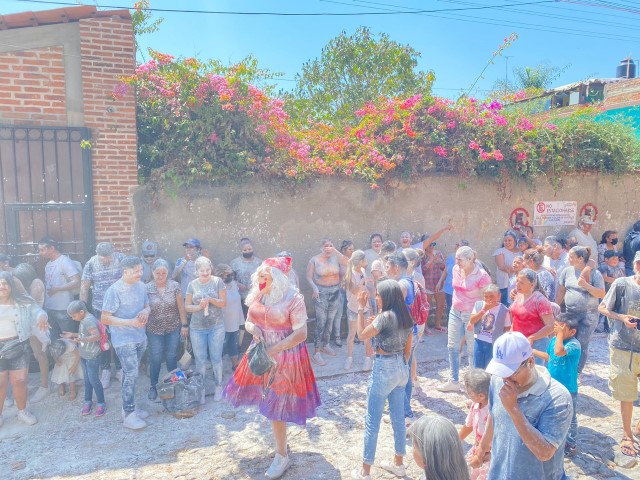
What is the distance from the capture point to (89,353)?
502 centimetres

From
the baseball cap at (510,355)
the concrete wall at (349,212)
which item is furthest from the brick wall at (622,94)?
the baseball cap at (510,355)

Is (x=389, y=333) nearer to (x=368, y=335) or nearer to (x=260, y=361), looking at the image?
(x=368, y=335)

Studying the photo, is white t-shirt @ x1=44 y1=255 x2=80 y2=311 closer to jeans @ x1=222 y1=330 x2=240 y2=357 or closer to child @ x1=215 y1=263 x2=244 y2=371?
child @ x1=215 y1=263 x2=244 y2=371

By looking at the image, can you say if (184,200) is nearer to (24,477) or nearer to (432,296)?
(24,477)

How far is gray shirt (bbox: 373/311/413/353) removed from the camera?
146 inches

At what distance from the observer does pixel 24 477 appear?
4059 mm

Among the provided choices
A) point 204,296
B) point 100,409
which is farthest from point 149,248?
point 100,409

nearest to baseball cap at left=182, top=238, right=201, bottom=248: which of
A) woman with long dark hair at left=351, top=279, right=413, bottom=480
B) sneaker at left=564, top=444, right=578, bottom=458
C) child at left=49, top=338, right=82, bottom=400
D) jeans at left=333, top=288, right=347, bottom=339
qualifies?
child at left=49, top=338, right=82, bottom=400

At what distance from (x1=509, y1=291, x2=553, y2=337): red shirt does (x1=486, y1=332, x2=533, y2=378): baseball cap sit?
2.15m

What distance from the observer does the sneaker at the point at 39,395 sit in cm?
550

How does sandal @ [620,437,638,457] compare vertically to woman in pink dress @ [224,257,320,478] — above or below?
below

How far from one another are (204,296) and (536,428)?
4.02 meters

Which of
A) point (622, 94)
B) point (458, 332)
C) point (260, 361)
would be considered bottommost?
point (458, 332)

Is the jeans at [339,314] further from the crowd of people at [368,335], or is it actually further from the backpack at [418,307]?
the backpack at [418,307]
